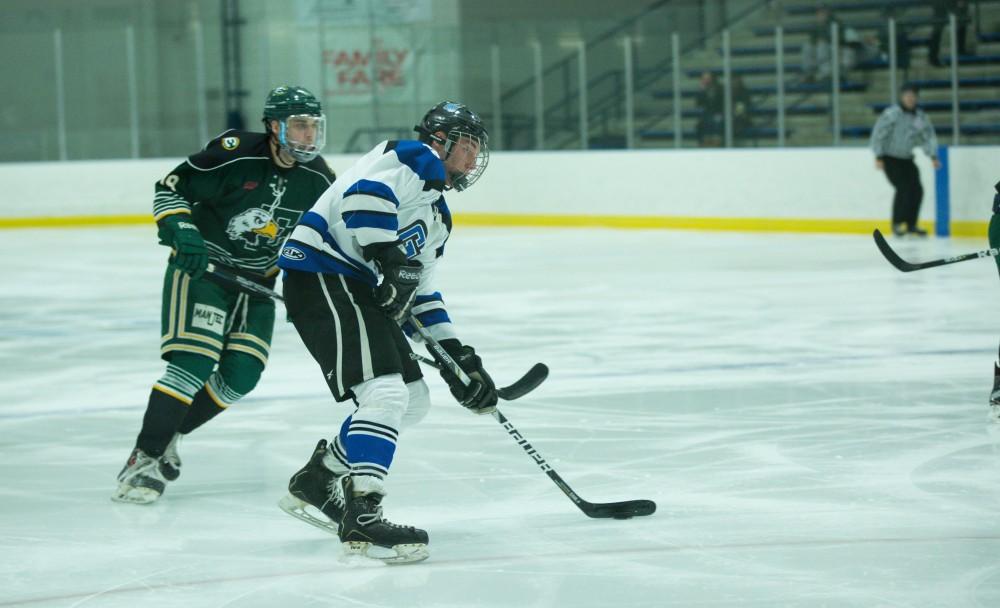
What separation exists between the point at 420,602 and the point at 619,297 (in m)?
5.38

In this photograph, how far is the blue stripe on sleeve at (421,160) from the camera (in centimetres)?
307

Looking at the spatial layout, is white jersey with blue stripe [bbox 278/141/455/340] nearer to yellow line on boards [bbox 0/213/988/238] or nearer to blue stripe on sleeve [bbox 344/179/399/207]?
blue stripe on sleeve [bbox 344/179/399/207]

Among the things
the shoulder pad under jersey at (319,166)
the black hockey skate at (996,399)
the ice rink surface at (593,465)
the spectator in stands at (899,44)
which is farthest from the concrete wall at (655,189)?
the shoulder pad under jersey at (319,166)

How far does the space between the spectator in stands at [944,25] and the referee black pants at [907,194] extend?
2.02 m

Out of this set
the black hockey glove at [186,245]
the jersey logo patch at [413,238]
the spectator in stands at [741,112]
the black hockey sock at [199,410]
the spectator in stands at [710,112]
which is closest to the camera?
the jersey logo patch at [413,238]

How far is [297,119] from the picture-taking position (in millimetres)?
3711

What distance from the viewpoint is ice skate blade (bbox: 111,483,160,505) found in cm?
374

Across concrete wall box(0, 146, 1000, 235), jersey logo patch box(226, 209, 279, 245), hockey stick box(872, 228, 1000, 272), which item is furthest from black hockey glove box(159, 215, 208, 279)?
concrete wall box(0, 146, 1000, 235)

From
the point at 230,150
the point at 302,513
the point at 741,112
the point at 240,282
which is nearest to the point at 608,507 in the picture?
the point at 302,513

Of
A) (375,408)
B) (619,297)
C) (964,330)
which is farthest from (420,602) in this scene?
(619,297)

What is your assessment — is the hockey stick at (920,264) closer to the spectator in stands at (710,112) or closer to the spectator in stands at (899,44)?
the spectator in stands at (899,44)

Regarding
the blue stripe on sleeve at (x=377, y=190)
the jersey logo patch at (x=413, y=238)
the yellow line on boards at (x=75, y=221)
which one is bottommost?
the jersey logo patch at (x=413, y=238)

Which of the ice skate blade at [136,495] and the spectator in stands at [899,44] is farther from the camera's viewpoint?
the spectator in stands at [899,44]

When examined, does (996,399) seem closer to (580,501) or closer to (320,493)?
(580,501)
